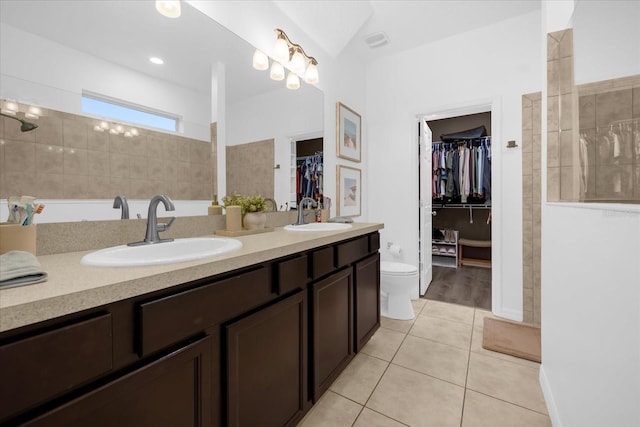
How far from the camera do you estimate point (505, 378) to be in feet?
5.38

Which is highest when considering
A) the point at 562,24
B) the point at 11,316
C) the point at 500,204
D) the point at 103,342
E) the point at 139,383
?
the point at 562,24

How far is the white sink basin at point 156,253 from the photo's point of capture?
76cm

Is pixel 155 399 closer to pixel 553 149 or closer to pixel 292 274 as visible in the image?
pixel 292 274

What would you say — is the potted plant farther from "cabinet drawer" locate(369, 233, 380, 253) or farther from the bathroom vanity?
"cabinet drawer" locate(369, 233, 380, 253)

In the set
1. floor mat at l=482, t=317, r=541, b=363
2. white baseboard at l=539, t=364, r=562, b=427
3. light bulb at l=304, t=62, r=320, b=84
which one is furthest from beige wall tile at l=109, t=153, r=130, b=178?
floor mat at l=482, t=317, r=541, b=363

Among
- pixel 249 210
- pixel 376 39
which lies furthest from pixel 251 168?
pixel 376 39

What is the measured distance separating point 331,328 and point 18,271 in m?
1.25

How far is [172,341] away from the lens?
73 cm

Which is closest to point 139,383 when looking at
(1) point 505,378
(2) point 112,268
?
(2) point 112,268

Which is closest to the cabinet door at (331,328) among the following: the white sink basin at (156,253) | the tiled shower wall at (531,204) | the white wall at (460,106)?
the white sink basin at (156,253)

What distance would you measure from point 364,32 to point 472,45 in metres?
1.06

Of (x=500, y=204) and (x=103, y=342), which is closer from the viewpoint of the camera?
(x=103, y=342)

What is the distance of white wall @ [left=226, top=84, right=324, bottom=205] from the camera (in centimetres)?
169

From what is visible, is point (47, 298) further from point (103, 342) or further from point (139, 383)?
point (139, 383)
